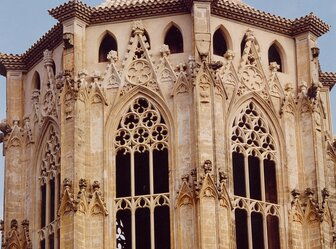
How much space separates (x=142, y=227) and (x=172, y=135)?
10.2ft

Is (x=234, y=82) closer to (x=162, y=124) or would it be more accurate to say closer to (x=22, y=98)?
(x=162, y=124)

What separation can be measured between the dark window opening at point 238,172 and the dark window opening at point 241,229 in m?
0.86

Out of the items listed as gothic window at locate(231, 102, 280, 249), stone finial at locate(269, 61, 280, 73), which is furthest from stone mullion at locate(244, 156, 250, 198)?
stone finial at locate(269, 61, 280, 73)

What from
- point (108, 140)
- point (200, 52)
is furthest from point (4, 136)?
point (200, 52)

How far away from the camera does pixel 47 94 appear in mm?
50469

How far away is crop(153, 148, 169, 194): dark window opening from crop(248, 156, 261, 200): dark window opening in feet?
9.41

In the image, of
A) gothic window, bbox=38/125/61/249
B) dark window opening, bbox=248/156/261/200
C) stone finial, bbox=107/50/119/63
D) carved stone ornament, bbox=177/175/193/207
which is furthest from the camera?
stone finial, bbox=107/50/119/63

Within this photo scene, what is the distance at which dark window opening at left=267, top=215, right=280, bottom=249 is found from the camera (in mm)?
47797

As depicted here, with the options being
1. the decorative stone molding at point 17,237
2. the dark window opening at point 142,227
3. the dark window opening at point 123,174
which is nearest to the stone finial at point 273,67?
the dark window opening at point 123,174

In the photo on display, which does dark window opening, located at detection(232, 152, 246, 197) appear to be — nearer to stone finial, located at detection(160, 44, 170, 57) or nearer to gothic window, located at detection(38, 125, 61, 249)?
stone finial, located at detection(160, 44, 170, 57)

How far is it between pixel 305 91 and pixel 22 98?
992cm

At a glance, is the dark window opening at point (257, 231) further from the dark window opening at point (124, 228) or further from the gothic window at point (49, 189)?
the gothic window at point (49, 189)

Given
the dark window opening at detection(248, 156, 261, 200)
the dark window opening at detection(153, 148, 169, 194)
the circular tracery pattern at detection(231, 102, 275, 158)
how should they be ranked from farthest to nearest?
the circular tracery pattern at detection(231, 102, 275, 158)
the dark window opening at detection(248, 156, 261, 200)
the dark window opening at detection(153, 148, 169, 194)

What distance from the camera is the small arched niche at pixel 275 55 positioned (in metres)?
50.7
